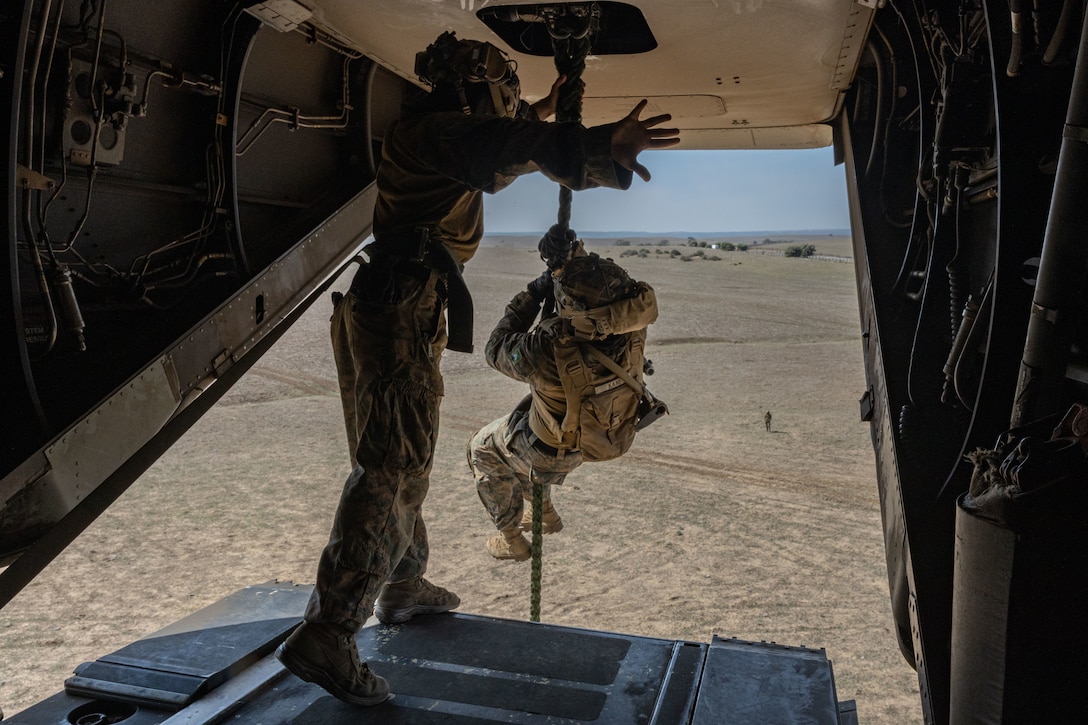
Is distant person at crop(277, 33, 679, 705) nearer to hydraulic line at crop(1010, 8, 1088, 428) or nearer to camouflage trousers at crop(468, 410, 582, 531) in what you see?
hydraulic line at crop(1010, 8, 1088, 428)

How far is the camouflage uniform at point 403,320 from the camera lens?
2.43m

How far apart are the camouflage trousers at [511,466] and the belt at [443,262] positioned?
1.47 metres

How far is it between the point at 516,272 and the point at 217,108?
23.0m

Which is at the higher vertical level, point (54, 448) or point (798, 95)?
point (798, 95)

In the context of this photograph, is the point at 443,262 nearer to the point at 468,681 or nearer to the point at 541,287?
the point at 468,681

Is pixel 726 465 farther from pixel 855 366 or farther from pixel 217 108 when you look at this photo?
pixel 217 108

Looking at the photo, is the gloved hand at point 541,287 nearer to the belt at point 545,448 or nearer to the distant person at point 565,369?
A: the distant person at point 565,369

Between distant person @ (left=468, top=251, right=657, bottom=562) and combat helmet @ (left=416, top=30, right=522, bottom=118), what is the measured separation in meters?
1.20

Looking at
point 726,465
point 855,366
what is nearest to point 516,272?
point 855,366

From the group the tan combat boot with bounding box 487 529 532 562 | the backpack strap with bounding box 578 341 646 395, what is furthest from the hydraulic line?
the tan combat boot with bounding box 487 529 532 562

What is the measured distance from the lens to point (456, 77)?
9.42 ft

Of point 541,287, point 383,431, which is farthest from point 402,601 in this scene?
point 541,287

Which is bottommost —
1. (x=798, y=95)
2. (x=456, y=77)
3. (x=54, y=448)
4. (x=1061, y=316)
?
(x=54, y=448)

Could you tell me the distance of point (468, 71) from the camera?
2850 mm
